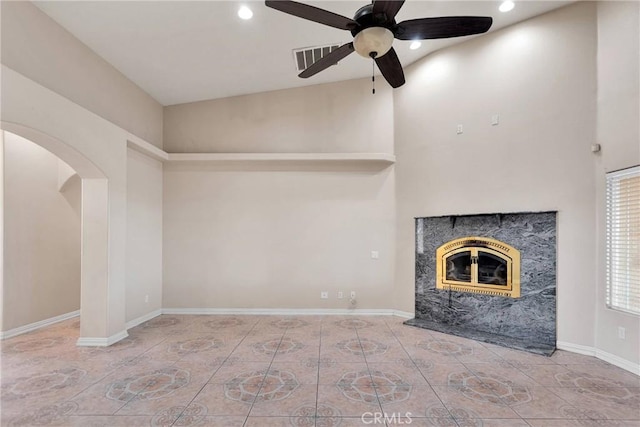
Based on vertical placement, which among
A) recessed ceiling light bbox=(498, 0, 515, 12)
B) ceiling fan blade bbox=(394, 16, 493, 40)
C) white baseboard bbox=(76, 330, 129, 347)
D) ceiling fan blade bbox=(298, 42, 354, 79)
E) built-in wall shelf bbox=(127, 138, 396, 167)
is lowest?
white baseboard bbox=(76, 330, 129, 347)

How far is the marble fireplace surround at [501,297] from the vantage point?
3.98 meters

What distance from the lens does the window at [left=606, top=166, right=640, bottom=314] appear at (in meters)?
3.32

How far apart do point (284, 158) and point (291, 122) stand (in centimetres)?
81

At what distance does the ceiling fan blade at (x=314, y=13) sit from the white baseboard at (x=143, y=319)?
16.1 ft

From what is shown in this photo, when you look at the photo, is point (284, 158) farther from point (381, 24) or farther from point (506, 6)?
point (506, 6)

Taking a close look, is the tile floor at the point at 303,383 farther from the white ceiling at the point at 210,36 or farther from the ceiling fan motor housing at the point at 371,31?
the white ceiling at the point at 210,36

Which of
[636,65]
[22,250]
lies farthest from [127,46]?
[636,65]

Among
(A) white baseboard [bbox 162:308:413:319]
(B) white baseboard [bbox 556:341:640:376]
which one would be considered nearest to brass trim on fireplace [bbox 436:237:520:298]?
(B) white baseboard [bbox 556:341:640:376]

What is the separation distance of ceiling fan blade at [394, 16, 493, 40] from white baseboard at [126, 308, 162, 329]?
5.36m

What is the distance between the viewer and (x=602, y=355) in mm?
3578

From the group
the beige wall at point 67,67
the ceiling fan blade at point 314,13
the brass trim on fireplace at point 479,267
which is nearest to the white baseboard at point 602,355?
the brass trim on fireplace at point 479,267

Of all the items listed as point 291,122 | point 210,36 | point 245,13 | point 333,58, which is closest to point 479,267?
point 333,58

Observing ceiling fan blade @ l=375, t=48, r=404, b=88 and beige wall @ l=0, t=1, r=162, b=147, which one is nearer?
ceiling fan blade @ l=375, t=48, r=404, b=88

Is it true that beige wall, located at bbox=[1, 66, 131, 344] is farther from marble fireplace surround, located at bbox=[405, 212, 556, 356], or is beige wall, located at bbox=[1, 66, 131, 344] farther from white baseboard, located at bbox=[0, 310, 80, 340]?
marble fireplace surround, located at bbox=[405, 212, 556, 356]
